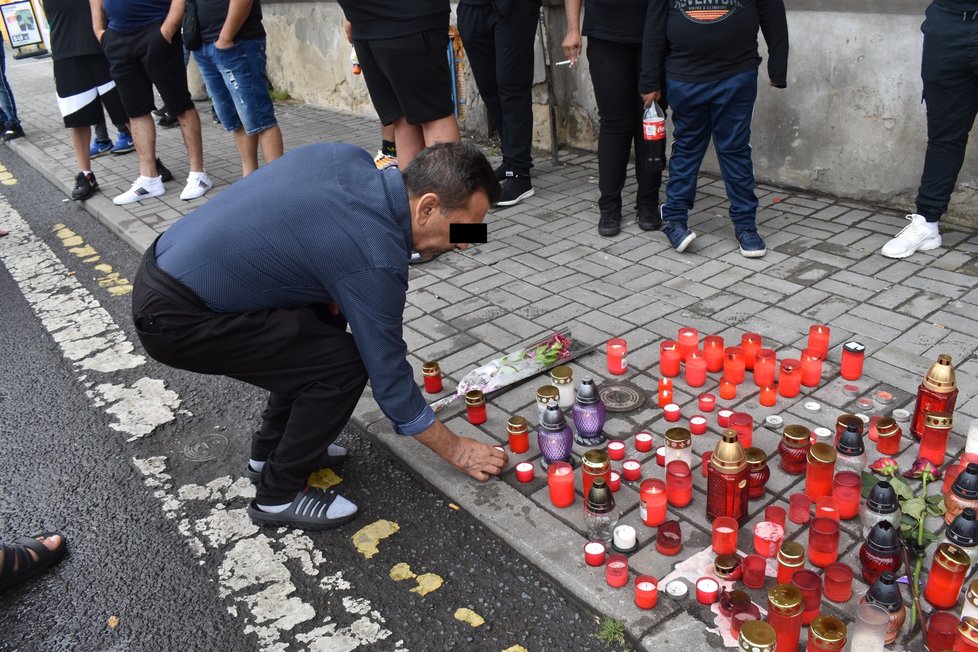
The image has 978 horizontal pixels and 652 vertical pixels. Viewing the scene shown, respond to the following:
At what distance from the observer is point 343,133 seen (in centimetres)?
871

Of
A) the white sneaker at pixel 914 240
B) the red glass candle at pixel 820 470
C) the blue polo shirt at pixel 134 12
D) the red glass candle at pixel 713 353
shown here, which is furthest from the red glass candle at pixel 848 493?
the blue polo shirt at pixel 134 12

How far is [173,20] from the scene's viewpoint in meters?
6.24

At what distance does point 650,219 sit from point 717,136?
0.76 meters

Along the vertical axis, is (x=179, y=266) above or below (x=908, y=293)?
above

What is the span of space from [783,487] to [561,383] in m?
0.95

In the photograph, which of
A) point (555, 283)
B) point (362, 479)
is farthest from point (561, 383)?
point (555, 283)

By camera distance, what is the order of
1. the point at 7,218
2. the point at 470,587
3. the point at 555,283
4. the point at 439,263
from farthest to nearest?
the point at 7,218 < the point at 439,263 < the point at 555,283 < the point at 470,587

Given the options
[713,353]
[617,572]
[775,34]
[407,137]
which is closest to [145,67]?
[407,137]

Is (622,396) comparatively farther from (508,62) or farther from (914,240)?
(508,62)

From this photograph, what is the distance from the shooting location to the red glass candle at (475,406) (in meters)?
3.41

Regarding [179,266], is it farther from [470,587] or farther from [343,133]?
[343,133]

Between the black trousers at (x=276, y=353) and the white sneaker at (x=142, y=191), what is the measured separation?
4.55 m

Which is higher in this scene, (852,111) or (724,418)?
(852,111)

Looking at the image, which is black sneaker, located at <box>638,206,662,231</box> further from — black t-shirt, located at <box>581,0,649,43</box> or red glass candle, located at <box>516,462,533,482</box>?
red glass candle, located at <box>516,462,533,482</box>
